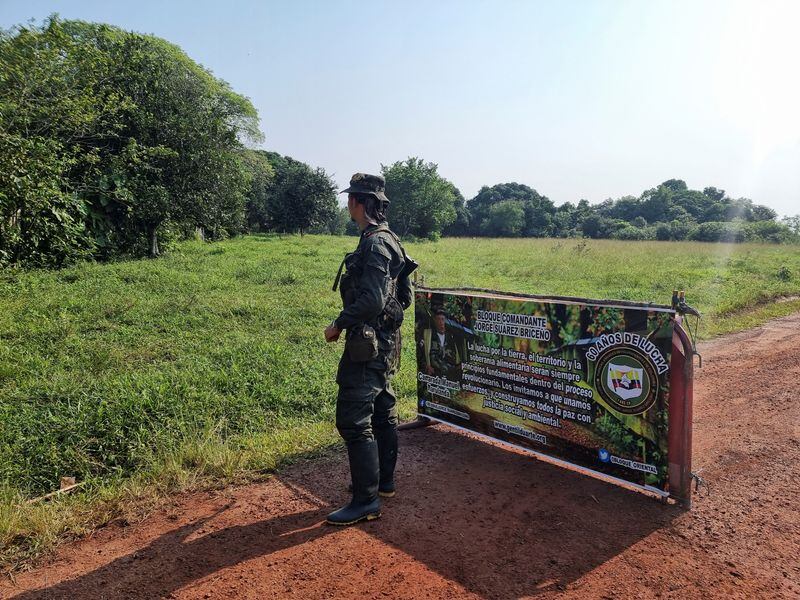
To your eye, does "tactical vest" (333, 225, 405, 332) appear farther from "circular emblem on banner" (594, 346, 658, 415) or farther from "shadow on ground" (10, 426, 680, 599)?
"circular emblem on banner" (594, 346, 658, 415)

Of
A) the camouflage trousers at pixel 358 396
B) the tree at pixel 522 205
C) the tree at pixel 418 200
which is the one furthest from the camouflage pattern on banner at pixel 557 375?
the tree at pixel 522 205

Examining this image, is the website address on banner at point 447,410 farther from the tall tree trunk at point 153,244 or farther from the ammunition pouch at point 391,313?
the tall tree trunk at point 153,244

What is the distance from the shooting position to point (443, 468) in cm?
387

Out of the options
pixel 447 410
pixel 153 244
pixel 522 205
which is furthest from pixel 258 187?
pixel 522 205

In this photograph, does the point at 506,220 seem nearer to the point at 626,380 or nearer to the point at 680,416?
the point at 626,380

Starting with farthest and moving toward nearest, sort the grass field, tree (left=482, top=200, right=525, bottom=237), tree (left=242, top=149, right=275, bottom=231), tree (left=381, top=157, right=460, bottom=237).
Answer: tree (left=482, top=200, right=525, bottom=237) < tree (left=381, top=157, right=460, bottom=237) < tree (left=242, top=149, right=275, bottom=231) < the grass field

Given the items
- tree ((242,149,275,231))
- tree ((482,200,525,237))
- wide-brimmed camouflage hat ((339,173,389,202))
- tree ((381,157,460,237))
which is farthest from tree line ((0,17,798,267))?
tree ((482,200,525,237))

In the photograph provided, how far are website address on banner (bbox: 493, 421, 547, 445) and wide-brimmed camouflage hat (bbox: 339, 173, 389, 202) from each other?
74.1 inches

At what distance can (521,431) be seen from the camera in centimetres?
387

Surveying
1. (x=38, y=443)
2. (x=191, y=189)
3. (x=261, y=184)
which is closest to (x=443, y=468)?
(x=38, y=443)

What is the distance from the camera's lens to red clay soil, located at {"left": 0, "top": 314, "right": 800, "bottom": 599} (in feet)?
8.34

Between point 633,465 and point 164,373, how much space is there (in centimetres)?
472

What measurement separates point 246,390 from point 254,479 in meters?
1.84

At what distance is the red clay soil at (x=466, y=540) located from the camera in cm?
254
